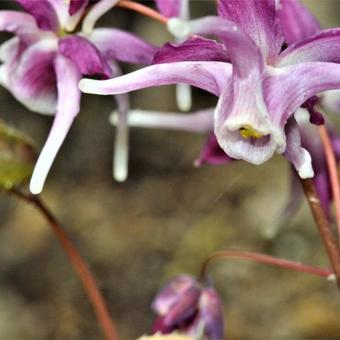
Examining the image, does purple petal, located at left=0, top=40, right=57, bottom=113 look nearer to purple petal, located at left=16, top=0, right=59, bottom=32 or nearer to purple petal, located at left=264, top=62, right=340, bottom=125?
purple petal, located at left=16, top=0, right=59, bottom=32

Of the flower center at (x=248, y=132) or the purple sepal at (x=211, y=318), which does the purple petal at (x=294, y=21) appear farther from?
the purple sepal at (x=211, y=318)

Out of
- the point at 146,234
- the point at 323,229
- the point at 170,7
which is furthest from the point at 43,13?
the point at 146,234

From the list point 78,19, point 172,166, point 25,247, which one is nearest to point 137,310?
point 25,247

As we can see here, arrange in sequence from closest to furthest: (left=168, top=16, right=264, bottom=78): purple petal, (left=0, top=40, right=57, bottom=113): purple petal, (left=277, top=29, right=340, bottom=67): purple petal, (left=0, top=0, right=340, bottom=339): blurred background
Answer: (left=168, top=16, right=264, bottom=78): purple petal < (left=277, top=29, right=340, bottom=67): purple petal < (left=0, top=40, right=57, bottom=113): purple petal < (left=0, top=0, right=340, bottom=339): blurred background

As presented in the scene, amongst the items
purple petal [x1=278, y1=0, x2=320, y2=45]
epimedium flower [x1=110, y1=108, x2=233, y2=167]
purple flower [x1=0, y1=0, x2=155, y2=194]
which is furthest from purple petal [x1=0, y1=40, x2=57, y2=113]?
purple petal [x1=278, y1=0, x2=320, y2=45]

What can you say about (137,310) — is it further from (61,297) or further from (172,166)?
(172,166)

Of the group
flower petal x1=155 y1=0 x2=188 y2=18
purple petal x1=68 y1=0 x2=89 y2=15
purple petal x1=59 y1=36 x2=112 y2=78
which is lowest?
flower petal x1=155 y1=0 x2=188 y2=18

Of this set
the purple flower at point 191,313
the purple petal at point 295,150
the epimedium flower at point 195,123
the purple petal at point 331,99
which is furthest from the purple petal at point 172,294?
the purple petal at point 295,150
